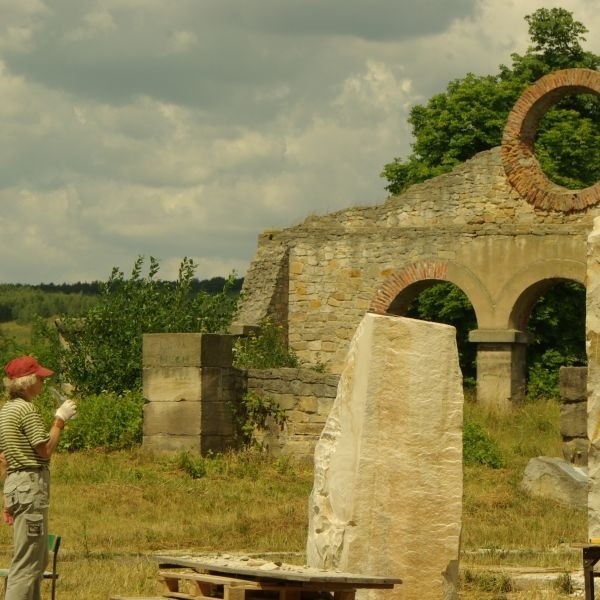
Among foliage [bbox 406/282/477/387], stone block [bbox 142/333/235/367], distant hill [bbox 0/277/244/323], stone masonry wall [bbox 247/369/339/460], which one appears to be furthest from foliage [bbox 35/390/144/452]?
distant hill [bbox 0/277/244/323]

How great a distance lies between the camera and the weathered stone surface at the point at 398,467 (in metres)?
7.61

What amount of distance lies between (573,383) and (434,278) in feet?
28.9

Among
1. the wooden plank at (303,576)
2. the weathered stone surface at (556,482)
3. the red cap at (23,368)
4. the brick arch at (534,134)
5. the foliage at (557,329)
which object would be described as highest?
the brick arch at (534,134)

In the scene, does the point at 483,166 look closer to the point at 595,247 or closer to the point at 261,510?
the point at 261,510

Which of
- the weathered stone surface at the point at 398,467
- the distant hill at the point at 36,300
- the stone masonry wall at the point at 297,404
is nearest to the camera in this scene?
the weathered stone surface at the point at 398,467

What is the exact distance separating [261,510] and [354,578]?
6.56 metres

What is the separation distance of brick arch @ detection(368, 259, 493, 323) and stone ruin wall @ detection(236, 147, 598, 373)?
0.13 m

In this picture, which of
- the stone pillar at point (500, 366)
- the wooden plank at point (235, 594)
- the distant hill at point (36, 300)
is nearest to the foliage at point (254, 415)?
the stone pillar at point (500, 366)

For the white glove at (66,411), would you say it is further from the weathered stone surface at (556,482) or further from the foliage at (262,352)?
the foliage at (262,352)

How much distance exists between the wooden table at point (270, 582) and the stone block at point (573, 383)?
841 centimetres

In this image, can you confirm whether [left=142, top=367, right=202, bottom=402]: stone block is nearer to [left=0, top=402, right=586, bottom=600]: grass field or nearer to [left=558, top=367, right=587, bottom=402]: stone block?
[left=0, top=402, right=586, bottom=600]: grass field

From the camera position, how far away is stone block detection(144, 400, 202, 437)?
16406mm

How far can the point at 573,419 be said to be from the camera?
15555 millimetres

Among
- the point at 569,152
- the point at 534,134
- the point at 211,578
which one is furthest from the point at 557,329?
the point at 211,578
